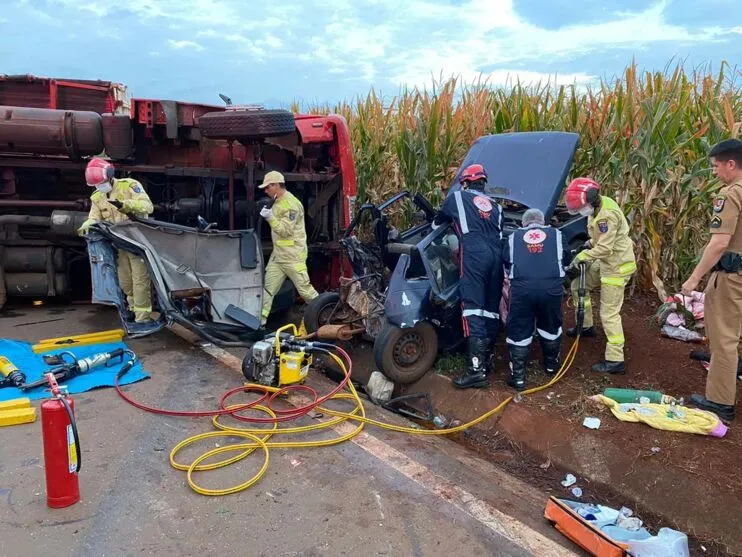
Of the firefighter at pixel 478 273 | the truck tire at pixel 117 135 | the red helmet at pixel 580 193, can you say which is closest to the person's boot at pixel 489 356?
the firefighter at pixel 478 273

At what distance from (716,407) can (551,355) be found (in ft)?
4.25

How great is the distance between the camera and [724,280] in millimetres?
4035

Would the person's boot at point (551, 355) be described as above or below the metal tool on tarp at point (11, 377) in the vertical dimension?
above

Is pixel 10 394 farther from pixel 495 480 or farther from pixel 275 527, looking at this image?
pixel 495 480

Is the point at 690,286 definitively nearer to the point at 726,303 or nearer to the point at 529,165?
the point at 726,303

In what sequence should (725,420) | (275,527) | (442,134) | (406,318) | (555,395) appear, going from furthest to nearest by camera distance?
(442,134), (406,318), (555,395), (725,420), (275,527)

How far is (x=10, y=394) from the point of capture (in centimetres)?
475

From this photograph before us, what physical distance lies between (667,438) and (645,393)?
0.61 meters

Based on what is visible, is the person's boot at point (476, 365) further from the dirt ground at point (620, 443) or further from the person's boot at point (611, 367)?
the person's boot at point (611, 367)

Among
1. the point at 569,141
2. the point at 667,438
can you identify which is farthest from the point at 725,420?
the point at 569,141

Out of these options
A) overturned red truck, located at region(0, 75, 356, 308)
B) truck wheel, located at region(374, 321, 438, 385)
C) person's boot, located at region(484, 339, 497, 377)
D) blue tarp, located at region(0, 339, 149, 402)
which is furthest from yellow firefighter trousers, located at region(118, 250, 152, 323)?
person's boot, located at region(484, 339, 497, 377)

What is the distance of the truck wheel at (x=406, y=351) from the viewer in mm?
5145

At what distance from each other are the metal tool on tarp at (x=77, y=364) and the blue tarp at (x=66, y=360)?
40mm

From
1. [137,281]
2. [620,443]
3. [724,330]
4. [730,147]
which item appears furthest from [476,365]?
[137,281]
